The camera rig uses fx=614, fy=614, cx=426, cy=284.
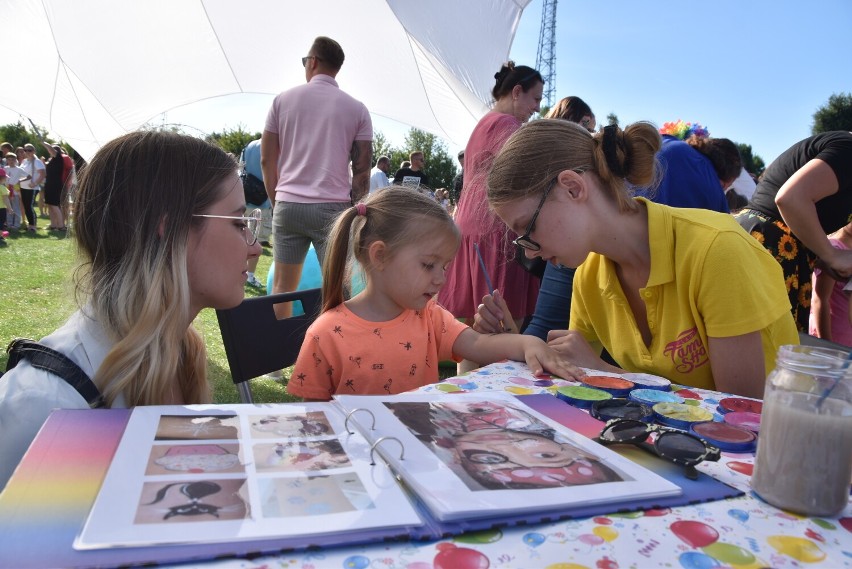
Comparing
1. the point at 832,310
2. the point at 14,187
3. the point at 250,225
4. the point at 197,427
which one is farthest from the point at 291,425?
the point at 14,187

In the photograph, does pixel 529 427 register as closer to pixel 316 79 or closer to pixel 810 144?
pixel 810 144

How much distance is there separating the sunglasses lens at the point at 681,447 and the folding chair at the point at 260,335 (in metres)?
1.22

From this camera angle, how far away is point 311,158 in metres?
3.36

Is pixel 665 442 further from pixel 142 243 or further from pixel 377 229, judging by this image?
pixel 377 229

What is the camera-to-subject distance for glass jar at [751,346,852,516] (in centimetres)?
68

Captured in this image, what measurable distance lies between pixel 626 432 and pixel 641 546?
29 centimetres

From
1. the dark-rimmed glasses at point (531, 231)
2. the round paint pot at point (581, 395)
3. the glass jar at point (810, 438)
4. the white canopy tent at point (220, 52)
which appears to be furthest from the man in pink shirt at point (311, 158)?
the glass jar at point (810, 438)

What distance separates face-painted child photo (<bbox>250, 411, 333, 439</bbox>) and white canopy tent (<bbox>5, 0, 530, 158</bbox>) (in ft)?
16.0

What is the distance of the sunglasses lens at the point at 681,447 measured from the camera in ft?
2.63

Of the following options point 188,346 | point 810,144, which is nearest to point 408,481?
point 188,346

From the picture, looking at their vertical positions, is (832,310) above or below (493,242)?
below

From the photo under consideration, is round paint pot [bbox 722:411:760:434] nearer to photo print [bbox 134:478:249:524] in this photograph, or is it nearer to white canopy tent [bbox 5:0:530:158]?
photo print [bbox 134:478:249:524]

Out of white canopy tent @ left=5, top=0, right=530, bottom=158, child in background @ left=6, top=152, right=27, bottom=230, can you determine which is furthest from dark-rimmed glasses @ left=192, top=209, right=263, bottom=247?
child in background @ left=6, top=152, right=27, bottom=230

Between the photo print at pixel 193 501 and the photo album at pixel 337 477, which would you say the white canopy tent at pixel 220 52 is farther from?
the photo print at pixel 193 501
